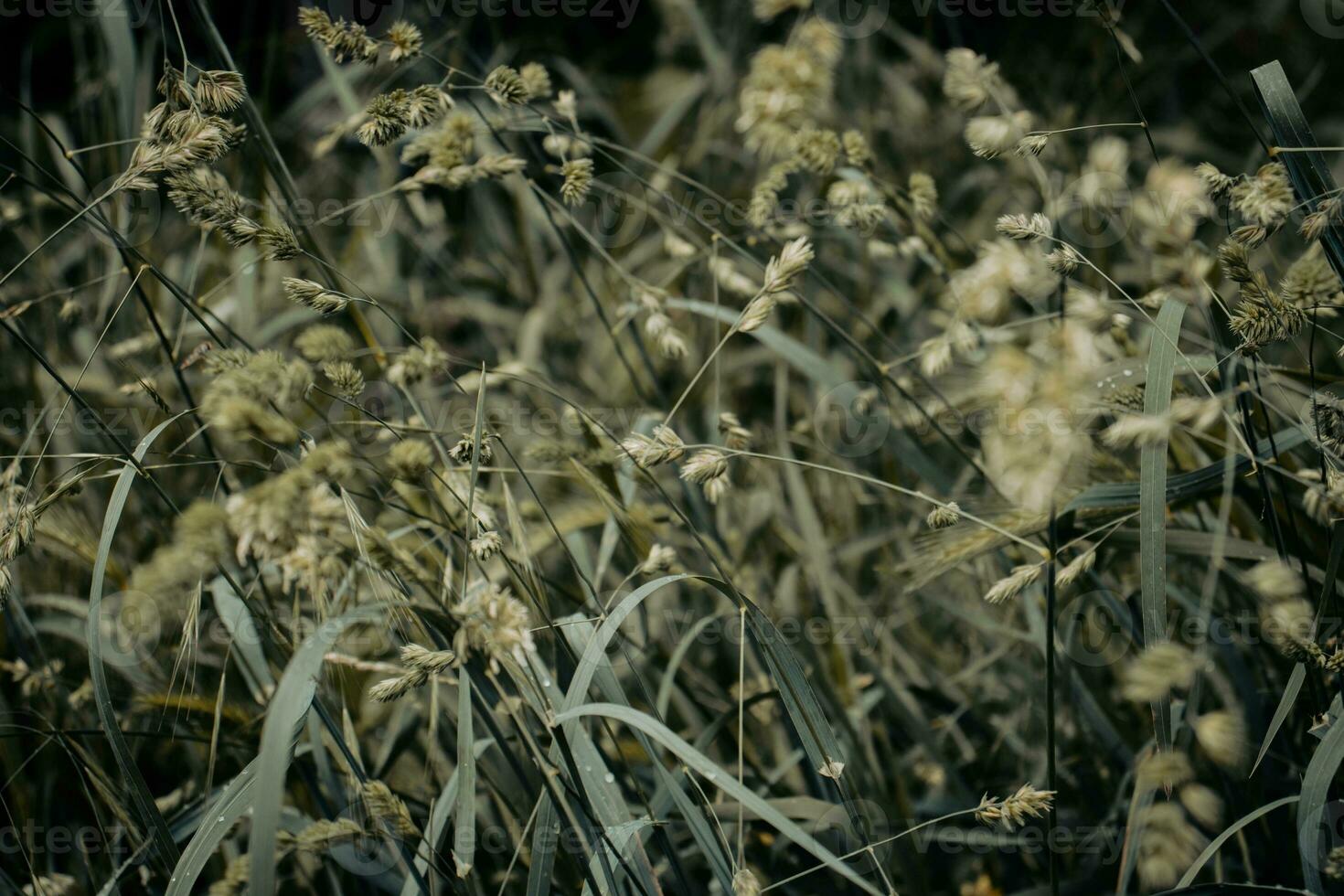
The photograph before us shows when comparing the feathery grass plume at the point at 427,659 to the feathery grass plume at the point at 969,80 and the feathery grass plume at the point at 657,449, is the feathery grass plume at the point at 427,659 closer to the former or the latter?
the feathery grass plume at the point at 657,449

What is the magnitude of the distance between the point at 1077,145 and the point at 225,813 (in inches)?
78.6

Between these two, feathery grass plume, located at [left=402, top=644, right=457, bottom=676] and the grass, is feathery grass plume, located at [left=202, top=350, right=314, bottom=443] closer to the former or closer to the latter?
the grass

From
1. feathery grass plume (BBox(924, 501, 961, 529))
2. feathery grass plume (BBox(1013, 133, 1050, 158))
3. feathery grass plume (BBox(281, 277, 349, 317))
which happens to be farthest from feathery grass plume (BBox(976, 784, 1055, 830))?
feathery grass plume (BBox(281, 277, 349, 317))

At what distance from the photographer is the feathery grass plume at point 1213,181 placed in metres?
0.74

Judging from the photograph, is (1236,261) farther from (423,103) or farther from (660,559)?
(423,103)

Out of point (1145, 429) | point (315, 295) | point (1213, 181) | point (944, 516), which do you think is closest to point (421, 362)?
point (315, 295)

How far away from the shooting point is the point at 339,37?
79cm

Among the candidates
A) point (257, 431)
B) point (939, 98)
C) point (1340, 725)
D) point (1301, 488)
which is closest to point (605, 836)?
point (257, 431)

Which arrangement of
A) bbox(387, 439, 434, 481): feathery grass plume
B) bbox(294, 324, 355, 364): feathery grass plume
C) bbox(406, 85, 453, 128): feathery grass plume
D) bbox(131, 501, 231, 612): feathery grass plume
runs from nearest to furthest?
bbox(131, 501, 231, 612): feathery grass plume → bbox(387, 439, 434, 481): feathery grass plume → bbox(294, 324, 355, 364): feathery grass plume → bbox(406, 85, 453, 128): feathery grass plume

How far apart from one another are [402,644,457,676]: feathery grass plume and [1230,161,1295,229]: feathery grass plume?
28.0 inches

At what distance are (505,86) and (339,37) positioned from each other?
15cm

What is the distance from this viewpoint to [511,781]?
103 centimetres

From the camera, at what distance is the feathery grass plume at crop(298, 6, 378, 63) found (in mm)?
779

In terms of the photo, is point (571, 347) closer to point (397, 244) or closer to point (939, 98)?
point (397, 244)
